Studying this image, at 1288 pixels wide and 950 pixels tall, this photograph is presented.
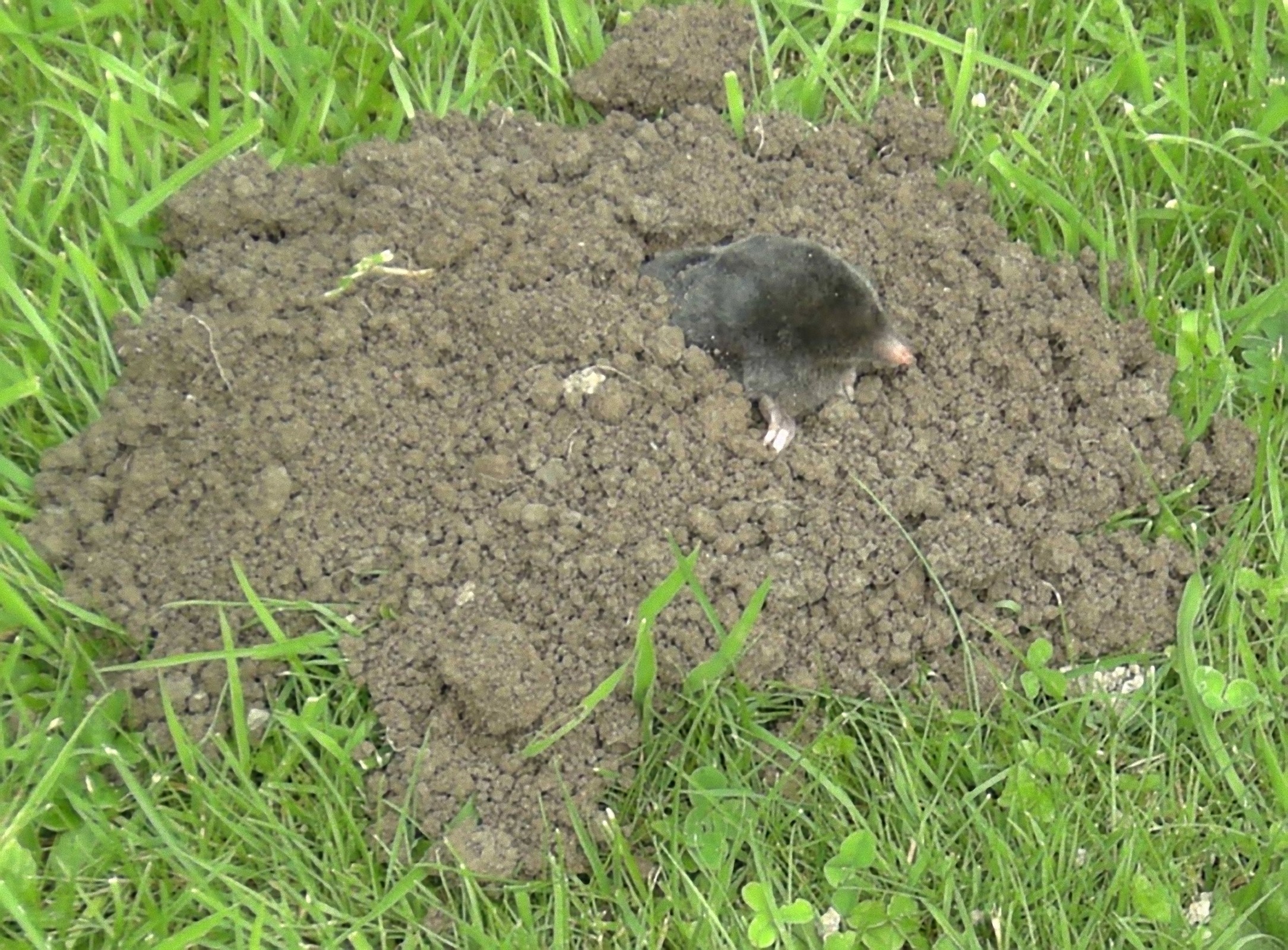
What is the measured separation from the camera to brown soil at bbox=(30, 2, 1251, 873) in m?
2.64

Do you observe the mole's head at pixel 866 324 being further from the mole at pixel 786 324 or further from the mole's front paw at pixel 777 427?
the mole's front paw at pixel 777 427

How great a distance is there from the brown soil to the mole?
0.06 meters

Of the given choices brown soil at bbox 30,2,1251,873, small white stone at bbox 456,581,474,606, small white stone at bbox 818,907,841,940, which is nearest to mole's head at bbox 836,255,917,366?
brown soil at bbox 30,2,1251,873

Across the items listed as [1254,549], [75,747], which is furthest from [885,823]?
[75,747]

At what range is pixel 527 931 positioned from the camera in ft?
8.17

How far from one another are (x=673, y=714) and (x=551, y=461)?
0.60 metres

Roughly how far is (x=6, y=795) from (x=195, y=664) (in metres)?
0.44

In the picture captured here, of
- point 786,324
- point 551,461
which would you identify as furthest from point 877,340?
point 551,461

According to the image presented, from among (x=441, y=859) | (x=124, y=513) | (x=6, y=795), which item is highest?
(x=124, y=513)

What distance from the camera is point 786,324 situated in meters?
2.82

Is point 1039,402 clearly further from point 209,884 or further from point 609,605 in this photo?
point 209,884

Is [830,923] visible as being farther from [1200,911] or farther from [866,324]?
[866,324]

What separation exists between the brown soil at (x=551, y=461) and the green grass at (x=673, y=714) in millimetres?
100

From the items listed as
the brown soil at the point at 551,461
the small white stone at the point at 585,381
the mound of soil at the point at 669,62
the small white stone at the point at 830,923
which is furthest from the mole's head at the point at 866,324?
the small white stone at the point at 830,923
